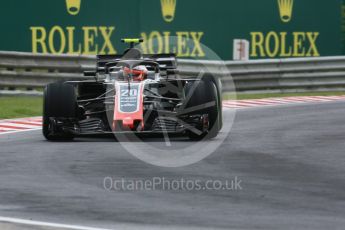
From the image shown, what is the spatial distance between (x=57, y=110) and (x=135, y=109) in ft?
3.50

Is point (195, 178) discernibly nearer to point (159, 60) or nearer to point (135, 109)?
point (135, 109)

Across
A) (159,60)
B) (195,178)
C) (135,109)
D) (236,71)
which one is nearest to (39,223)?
(195,178)

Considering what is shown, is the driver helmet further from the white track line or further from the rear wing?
the white track line

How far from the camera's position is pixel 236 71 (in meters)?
21.2

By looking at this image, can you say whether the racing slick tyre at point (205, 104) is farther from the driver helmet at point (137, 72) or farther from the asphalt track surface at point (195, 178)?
the driver helmet at point (137, 72)

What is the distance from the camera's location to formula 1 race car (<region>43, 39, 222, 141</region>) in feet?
40.4

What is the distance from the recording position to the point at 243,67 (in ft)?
70.0

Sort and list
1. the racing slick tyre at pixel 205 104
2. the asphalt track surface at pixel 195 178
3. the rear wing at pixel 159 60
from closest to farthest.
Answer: the asphalt track surface at pixel 195 178
the racing slick tyre at pixel 205 104
the rear wing at pixel 159 60

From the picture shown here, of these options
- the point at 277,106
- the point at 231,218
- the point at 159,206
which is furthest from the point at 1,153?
the point at 277,106

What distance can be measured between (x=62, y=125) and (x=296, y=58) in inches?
407

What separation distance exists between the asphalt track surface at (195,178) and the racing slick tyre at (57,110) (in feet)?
0.74

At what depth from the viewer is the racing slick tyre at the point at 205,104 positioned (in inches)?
492

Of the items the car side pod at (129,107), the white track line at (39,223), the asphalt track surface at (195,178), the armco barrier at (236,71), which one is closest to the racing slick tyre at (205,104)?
the asphalt track surface at (195,178)

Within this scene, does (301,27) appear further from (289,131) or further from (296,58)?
(289,131)
